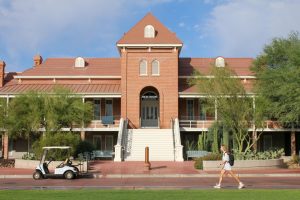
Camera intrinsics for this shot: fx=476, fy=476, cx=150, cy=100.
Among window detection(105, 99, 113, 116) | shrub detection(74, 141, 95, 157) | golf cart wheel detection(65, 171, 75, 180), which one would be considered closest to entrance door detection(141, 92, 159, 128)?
window detection(105, 99, 113, 116)

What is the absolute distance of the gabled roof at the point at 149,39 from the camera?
131 ft

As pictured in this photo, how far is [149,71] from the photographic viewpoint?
133 ft

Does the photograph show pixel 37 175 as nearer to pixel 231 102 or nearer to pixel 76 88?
pixel 231 102

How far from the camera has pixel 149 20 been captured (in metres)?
42.8

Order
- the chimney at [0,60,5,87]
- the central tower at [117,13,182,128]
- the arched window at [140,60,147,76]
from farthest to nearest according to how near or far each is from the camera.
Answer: the chimney at [0,60,5,87] → the arched window at [140,60,147,76] → the central tower at [117,13,182,128]

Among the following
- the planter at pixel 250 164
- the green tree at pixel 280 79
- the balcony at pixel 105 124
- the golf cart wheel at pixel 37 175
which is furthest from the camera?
the balcony at pixel 105 124

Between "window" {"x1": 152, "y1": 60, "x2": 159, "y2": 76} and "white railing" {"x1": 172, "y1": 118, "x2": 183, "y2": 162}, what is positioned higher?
"window" {"x1": 152, "y1": 60, "x2": 159, "y2": 76}

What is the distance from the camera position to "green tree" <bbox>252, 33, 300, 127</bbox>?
107 feet

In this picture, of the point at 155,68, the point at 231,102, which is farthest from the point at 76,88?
the point at 231,102

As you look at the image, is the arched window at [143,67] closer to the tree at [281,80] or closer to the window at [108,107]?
the window at [108,107]

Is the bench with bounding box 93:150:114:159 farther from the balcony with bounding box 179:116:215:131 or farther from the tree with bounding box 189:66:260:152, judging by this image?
the tree with bounding box 189:66:260:152

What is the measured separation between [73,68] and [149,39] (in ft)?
28.5

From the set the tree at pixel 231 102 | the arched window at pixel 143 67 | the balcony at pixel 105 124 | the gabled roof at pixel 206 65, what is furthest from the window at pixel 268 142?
the balcony at pixel 105 124

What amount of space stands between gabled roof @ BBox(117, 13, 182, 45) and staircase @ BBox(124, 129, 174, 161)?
25.2 feet
